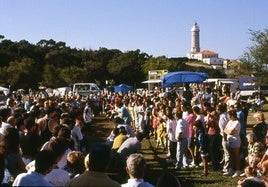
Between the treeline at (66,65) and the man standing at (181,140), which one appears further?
the treeline at (66,65)

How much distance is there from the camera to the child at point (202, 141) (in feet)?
35.6

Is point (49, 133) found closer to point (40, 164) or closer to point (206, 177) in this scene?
point (206, 177)

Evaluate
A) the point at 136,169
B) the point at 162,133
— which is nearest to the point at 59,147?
the point at 136,169

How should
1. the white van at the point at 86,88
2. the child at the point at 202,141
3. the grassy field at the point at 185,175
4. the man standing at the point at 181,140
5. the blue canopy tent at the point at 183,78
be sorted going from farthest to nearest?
the white van at the point at 86,88 < the blue canopy tent at the point at 183,78 < the man standing at the point at 181,140 < the child at the point at 202,141 < the grassy field at the point at 185,175

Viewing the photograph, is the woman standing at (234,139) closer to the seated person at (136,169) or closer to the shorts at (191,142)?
the shorts at (191,142)

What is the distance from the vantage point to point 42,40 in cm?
8381

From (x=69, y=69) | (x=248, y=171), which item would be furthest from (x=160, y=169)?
(x=69, y=69)

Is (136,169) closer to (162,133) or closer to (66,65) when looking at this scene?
(162,133)

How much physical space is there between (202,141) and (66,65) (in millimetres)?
67483

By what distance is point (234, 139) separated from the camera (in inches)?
415

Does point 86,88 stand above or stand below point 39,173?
above

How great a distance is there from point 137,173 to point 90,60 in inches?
2977

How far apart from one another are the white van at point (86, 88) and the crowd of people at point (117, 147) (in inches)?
961

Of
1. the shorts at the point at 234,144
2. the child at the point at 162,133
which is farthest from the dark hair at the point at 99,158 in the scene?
the child at the point at 162,133
